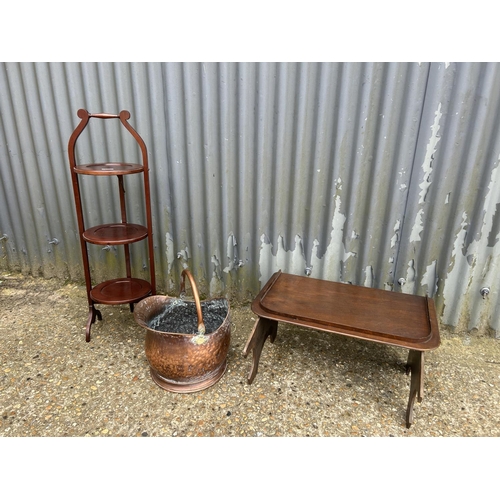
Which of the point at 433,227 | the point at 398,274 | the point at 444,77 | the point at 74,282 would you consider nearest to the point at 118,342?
the point at 74,282

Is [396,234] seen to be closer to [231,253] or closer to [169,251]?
[231,253]

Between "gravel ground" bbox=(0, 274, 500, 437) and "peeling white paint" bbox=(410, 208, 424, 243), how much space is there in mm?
941

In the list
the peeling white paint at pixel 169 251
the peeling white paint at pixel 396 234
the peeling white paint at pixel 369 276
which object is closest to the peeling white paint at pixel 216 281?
the peeling white paint at pixel 169 251

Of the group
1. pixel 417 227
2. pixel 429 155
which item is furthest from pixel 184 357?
pixel 429 155

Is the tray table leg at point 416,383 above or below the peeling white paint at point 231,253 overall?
below

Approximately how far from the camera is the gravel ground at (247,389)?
2.29 meters

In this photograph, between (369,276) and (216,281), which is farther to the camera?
(216,281)

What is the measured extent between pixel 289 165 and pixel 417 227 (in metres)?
1.19

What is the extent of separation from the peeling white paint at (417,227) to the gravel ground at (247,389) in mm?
941

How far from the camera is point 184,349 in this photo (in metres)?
2.42

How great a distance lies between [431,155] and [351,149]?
0.61m

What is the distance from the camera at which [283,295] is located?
2.71 meters

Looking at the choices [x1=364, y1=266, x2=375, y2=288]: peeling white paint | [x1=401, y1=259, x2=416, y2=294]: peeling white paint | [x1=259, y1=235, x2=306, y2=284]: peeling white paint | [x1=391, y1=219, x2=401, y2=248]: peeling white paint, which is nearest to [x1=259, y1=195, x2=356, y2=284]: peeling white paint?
[x1=259, y1=235, x2=306, y2=284]: peeling white paint

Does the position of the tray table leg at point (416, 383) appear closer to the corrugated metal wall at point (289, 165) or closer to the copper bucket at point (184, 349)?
the corrugated metal wall at point (289, 165)
